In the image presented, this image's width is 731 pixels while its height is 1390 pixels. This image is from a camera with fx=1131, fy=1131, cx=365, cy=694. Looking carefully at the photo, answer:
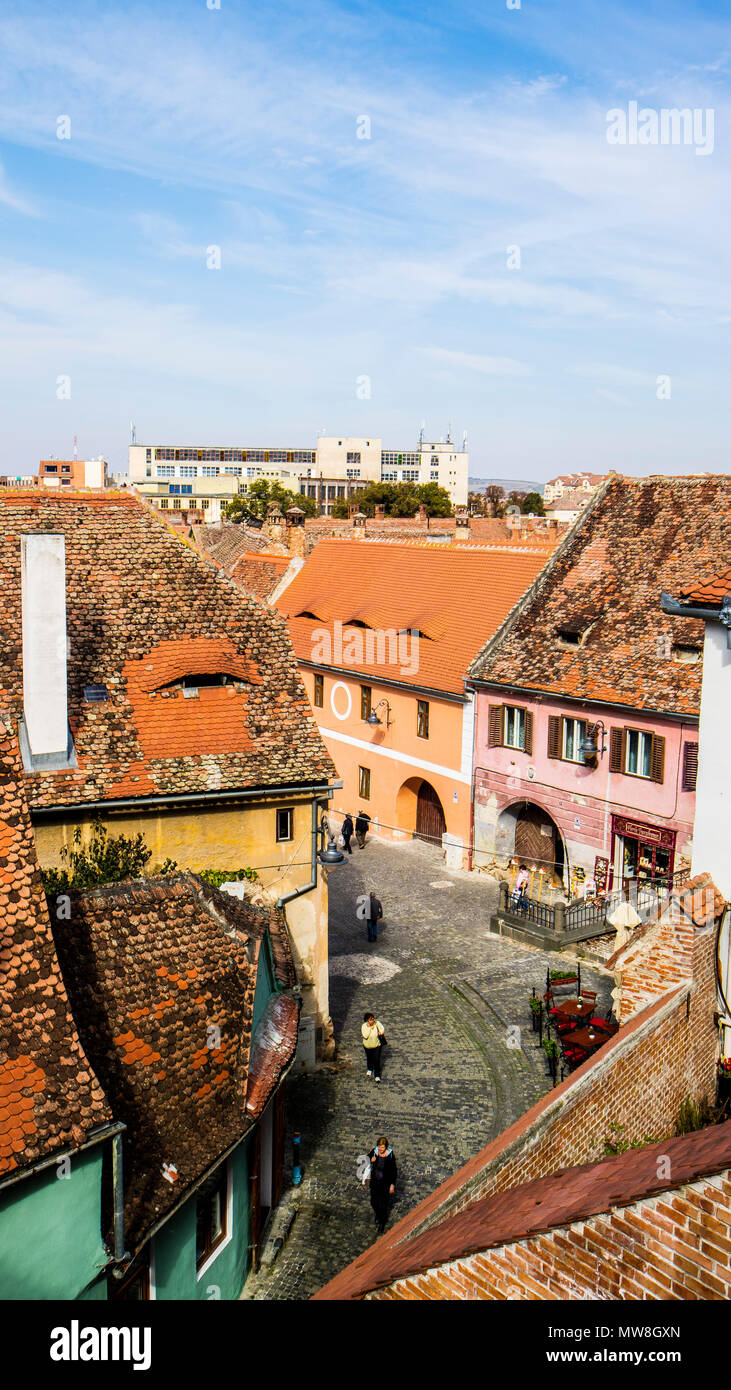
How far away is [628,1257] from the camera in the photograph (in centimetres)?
623

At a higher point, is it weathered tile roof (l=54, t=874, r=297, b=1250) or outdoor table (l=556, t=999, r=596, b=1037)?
weathered tile roof (l=54, t=874, r=297, b=1250)

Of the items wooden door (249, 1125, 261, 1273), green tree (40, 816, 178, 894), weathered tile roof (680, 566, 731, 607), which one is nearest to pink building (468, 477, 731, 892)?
weathered tile roof (680, 566, 731, 607)

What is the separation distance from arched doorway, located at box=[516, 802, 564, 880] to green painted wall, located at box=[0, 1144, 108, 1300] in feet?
75.3

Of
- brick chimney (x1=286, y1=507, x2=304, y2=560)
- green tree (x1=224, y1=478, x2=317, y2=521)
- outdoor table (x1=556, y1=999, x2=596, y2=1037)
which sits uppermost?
green tree (x1=224, y1=478, x2=317, y2=521)

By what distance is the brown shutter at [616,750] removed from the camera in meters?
29.8

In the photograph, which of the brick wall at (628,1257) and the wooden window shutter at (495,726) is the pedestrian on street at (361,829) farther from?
the brick wall at (628,1257)

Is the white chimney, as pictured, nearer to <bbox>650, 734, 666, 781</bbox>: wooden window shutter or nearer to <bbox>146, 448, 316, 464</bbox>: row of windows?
<bbox>650, 734, 666, 781</bbox>: wooden window shutter

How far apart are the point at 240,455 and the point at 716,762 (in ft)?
599

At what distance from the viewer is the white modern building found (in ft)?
539

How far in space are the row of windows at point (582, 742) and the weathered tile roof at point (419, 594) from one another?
201 cm

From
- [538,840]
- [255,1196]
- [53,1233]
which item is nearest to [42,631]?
[255,1196]

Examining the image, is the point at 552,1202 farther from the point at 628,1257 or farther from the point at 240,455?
the point at 240,455
